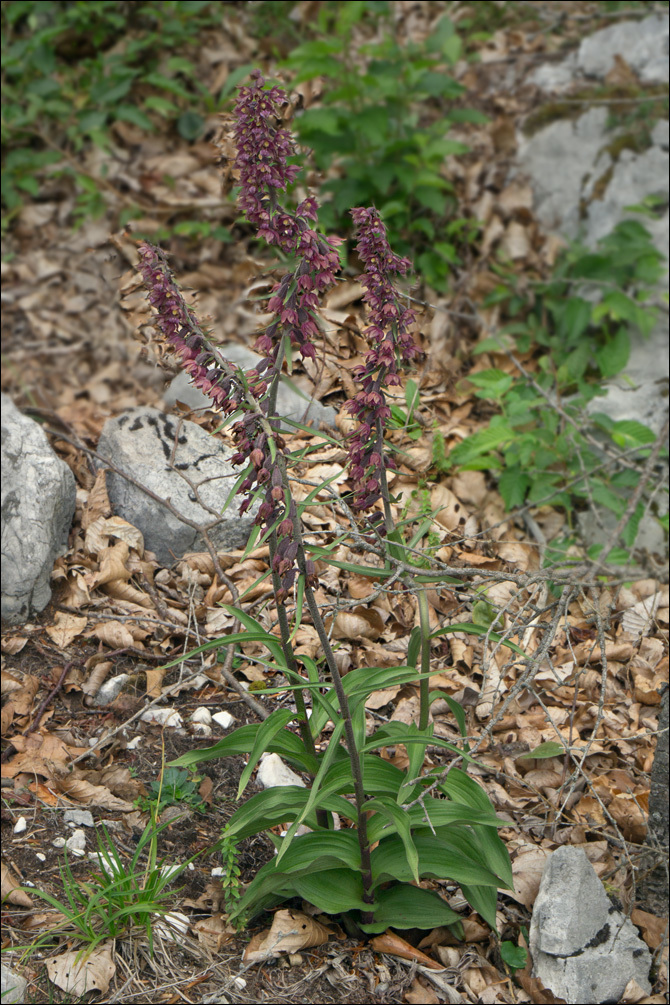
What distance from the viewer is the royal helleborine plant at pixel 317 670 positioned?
202cm

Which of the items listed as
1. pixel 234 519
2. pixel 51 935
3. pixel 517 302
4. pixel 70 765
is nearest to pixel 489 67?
pixel 517 302

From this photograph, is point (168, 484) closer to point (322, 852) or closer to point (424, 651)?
point (424, 651)

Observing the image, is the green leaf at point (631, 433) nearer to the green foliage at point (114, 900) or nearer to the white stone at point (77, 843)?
the green foliage at point (114, 900)

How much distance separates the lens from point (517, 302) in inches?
207

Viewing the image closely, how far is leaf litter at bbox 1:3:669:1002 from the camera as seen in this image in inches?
99.3

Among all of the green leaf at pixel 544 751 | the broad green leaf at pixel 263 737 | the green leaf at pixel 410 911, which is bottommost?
the green leaf at pixel 410 911

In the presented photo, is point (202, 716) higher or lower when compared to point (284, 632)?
lower

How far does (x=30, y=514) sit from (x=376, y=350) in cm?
190

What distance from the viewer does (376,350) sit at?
2.31m

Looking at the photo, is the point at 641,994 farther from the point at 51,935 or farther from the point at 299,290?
the point at 299,290

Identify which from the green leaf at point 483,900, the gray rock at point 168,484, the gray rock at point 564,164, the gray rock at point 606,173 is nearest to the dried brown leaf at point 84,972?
the green leaf at point 483,900

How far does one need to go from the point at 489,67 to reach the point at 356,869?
18.9 ft

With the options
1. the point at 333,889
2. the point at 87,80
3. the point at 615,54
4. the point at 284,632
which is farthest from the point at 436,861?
the point at 87,80

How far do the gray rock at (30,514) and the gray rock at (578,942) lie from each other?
2.23m
